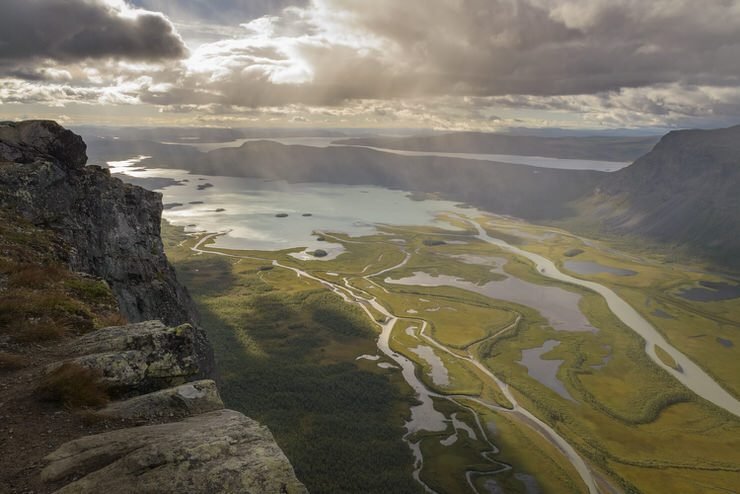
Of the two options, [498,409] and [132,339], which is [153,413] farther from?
[498,409]

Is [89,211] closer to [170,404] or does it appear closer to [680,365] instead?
[170,404]

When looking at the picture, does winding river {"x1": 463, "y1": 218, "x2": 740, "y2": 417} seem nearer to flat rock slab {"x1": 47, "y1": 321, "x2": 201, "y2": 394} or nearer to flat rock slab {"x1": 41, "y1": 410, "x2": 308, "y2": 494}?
flat rock slab {"x1": 47, "y1": 321, "x2": 201, "y2": 394}

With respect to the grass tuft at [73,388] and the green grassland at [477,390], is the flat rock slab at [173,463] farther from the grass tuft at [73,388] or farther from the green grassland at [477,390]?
the green grassland at [477,390]

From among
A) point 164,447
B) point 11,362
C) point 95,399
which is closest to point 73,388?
point 95,399

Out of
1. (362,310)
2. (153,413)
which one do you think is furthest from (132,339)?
(362,310)

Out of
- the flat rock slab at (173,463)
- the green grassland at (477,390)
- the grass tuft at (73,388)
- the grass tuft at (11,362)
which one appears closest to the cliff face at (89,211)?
the grass tuft at (11,362)
